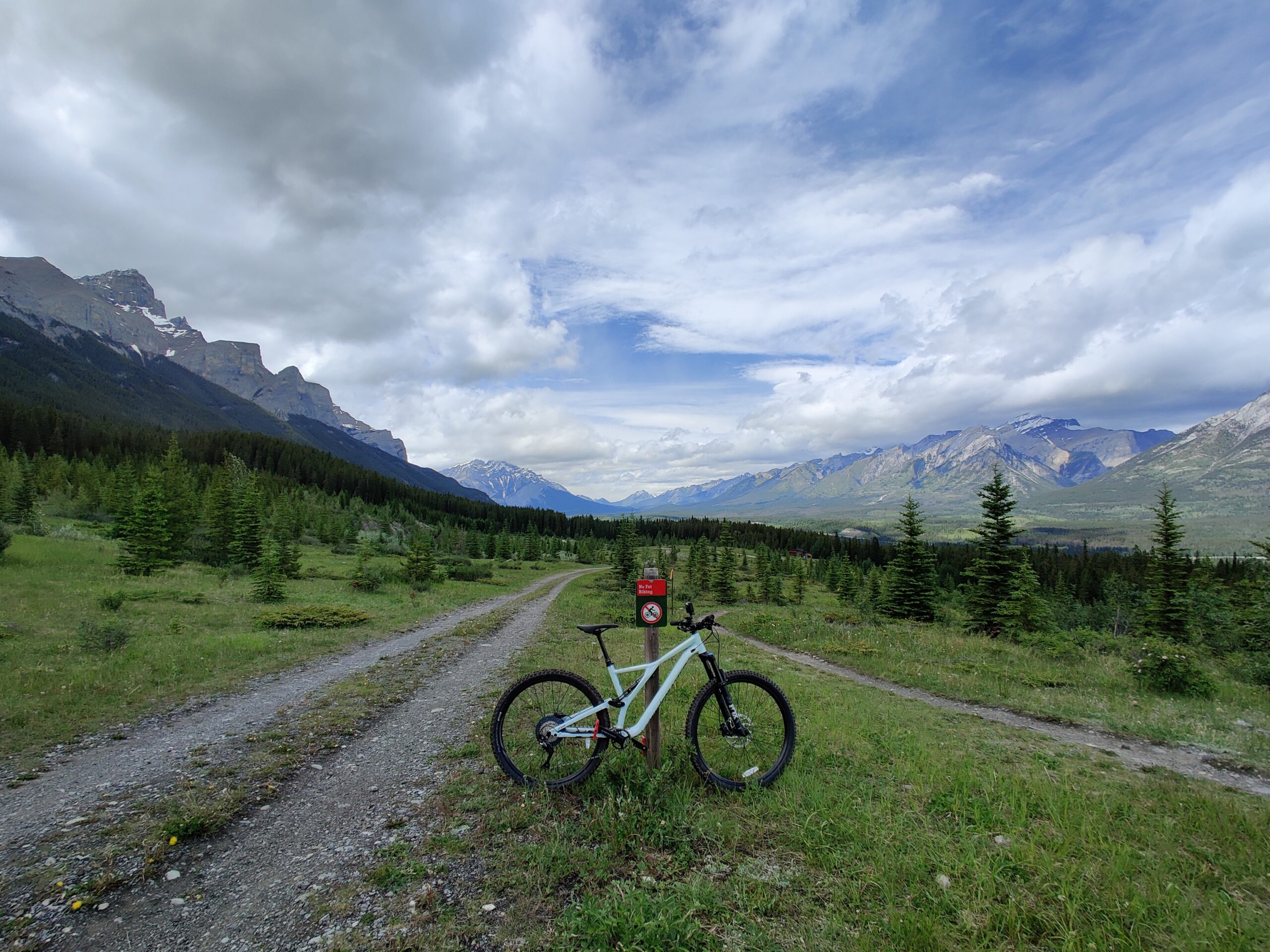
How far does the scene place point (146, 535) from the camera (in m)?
28.6

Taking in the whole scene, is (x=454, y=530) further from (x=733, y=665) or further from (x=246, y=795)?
(x=246, y=795)

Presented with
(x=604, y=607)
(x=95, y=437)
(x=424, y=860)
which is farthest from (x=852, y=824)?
(x=95, y=437)

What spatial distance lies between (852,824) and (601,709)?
304cm

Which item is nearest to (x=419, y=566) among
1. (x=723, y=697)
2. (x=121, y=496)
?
(x=121, y=496)

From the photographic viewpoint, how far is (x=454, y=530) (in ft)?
331

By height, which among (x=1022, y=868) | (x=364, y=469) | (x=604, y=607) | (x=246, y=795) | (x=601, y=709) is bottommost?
(x=604, y=607)

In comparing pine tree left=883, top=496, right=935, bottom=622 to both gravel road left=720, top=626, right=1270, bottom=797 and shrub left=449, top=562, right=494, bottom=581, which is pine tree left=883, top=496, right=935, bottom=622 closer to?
gravel road left=720, top=626, right=1270, bottom=797

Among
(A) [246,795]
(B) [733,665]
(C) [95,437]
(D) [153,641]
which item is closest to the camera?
(A) [246,795]

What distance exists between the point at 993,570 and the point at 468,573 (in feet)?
142

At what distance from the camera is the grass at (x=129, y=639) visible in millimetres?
9141

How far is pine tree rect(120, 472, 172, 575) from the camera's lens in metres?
28.2

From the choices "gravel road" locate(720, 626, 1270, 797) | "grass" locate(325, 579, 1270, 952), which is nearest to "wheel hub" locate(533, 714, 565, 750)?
"grass" locate(325, 579, 1270, 952)

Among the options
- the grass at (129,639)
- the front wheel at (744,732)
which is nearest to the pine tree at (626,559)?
the grass at (129,639)

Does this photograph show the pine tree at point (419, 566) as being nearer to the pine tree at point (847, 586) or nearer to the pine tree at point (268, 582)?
the pine tree at point (268, 582)
